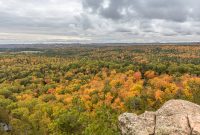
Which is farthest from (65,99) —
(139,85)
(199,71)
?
(199,71)

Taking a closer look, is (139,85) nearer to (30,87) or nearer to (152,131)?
(30,87)

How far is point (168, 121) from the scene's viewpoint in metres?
26.3

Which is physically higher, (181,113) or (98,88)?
(181,113)

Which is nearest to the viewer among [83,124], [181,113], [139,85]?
[181,113]

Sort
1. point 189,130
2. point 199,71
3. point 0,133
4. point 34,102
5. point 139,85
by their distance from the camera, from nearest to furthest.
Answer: point 189,130 < point 0,133 < point 34,102 < point 139,85 < point 199,71

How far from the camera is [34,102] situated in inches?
5541

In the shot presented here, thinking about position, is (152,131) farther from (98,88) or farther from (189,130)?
(98,88)

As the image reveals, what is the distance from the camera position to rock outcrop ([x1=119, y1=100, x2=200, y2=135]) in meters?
25.0

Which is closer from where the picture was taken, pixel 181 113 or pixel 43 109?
pixel 181 113

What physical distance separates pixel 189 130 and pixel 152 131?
293cm

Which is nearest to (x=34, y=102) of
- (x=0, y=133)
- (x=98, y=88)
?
(x=98, y=88)

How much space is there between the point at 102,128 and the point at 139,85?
128343mm

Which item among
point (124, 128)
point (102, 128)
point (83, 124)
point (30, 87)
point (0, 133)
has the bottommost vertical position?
point (30, 87)

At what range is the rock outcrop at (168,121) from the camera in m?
25.0
